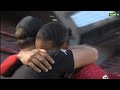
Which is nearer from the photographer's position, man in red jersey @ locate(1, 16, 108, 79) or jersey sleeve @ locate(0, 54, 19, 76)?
man in red jersey @ locate(1, 16, 108, 79)

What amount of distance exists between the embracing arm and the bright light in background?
0.90 ft

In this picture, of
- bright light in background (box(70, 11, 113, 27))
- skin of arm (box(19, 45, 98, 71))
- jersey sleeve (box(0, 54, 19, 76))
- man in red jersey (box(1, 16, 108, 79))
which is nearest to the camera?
man in red jersey (box(1, 16, 108, 79))

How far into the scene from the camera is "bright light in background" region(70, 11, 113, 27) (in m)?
3.48

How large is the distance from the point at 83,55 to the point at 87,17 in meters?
0.54

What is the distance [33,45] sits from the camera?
3.31m

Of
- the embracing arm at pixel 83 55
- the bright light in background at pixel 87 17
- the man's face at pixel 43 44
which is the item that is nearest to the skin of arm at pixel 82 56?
the embracing arm at pixel 83 55

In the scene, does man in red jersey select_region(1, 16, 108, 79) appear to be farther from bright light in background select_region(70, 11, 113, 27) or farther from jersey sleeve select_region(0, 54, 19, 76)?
bright light in background select_region(70, 11, 113, 27)

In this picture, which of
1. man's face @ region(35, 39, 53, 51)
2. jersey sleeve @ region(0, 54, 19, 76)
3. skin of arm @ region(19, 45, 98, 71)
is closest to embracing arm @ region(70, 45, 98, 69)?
skin of arm @ region(19, 45, 98, 71)

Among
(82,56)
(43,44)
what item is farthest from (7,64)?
(82,56)

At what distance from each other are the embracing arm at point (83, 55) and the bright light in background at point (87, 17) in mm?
275

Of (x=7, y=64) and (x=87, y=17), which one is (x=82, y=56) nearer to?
(x=87, y=17)

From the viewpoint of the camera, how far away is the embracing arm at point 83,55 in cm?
300
